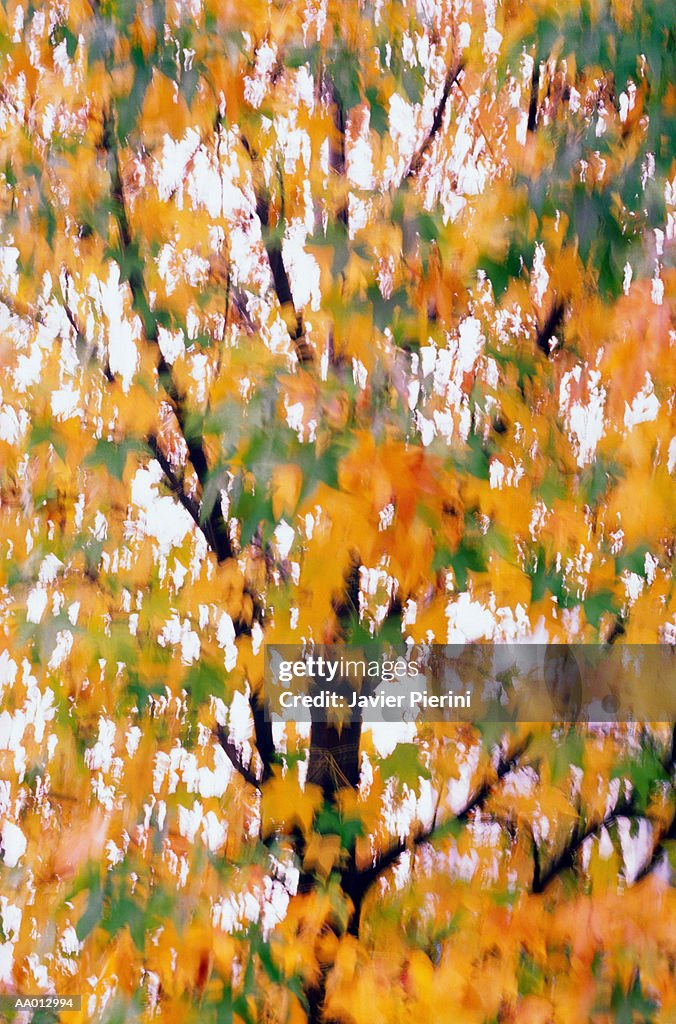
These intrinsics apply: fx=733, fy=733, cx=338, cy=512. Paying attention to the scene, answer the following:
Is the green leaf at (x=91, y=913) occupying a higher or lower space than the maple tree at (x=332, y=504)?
lower

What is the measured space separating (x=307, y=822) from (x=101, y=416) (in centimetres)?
53

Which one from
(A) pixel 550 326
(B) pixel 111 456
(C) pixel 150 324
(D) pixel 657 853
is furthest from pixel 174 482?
(D) pixel 657 853

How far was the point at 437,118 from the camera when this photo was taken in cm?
83

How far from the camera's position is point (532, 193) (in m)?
0.73

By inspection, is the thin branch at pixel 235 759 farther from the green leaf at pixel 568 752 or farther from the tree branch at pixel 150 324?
the green leaf at pixel 568 752

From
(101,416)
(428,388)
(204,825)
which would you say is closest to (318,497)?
(428,388)

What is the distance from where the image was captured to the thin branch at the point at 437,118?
82 cm

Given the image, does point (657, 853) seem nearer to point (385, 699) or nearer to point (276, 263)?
point (385, 699)

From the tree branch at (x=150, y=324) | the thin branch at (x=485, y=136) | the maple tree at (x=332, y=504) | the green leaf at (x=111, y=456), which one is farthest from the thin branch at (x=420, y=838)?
the thin branch at (x=485, y=136)

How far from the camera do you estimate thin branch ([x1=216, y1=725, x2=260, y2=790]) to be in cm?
90

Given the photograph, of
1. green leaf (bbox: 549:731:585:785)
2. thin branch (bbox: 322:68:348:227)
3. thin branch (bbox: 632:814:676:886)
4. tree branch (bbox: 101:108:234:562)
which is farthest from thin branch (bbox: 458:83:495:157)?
thin branch (bbox: 632:814:676:886)

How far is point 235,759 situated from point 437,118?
0.79 m

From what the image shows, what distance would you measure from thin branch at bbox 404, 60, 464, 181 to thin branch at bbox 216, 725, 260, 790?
701 millimetres

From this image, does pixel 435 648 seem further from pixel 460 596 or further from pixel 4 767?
pixel 4 767
